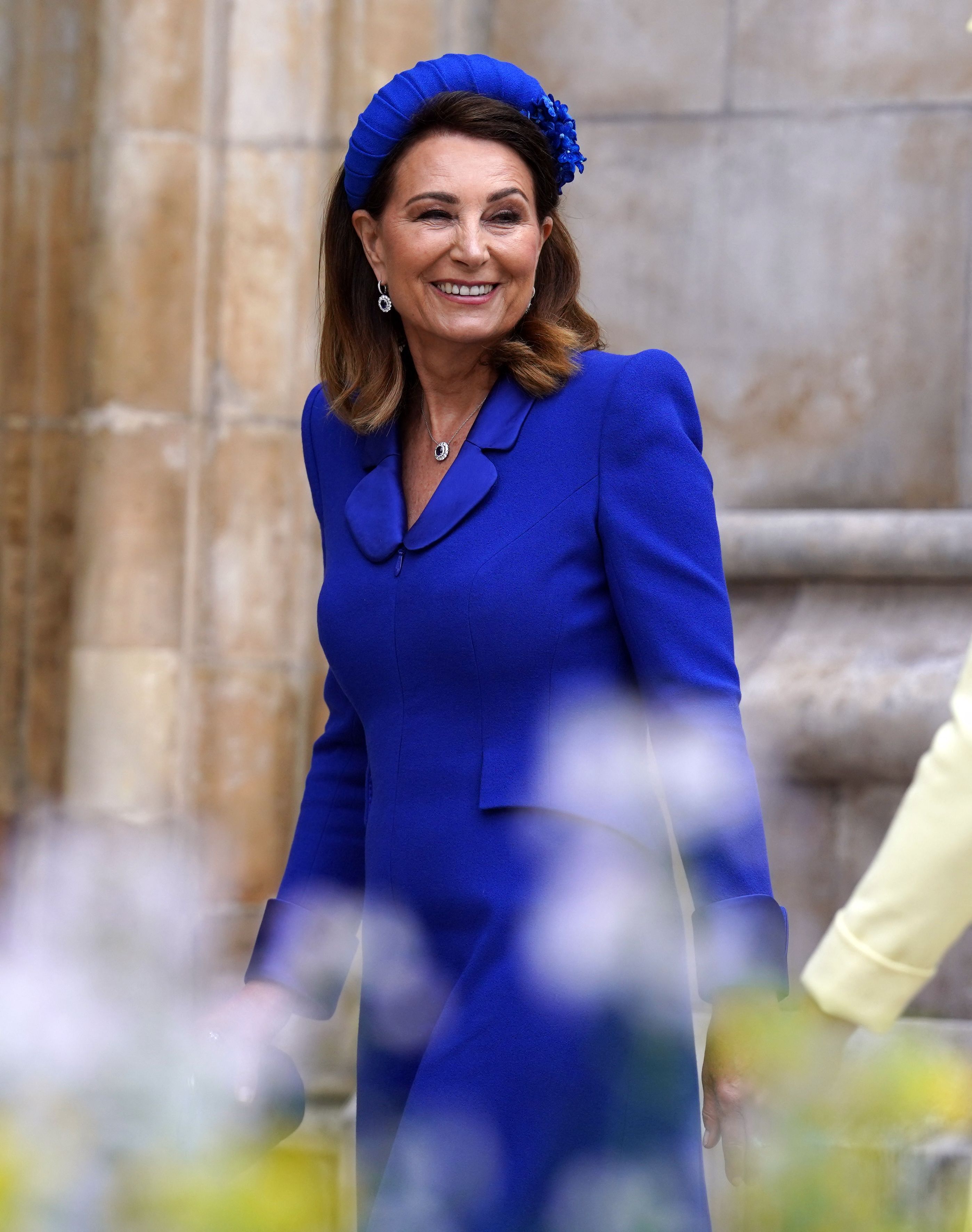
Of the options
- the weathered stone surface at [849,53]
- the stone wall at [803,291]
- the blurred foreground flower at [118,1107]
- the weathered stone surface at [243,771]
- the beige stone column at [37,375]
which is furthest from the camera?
the beige stone column at [37,375]

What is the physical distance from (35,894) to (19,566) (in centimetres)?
81


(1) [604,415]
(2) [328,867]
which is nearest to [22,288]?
(2) [328,867]

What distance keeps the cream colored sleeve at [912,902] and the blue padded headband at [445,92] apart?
1044 millimetres

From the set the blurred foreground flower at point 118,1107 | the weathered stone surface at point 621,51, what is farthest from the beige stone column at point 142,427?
the blurred foreground flower at point 118,1107

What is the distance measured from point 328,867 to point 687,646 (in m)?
0.56

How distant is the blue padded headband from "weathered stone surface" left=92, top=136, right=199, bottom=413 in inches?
72.6

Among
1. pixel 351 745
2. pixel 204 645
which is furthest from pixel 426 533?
pixel 204 645

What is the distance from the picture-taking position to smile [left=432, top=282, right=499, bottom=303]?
192 centimetres

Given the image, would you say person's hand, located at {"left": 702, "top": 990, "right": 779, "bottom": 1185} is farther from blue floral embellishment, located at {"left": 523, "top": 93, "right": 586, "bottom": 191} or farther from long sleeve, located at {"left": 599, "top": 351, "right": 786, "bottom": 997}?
blue floral embellishment, located at {"left": 523, "top": 93, "right": 586, "bottom": 191}

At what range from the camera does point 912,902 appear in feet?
3.87

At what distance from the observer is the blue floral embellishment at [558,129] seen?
6.43 feet

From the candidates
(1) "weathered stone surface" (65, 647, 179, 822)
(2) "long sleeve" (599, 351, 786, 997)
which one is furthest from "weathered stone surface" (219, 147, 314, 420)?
(2) "long sleeve" (599, 351, 786, 997)

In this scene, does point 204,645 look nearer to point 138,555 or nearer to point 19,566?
point 138,555

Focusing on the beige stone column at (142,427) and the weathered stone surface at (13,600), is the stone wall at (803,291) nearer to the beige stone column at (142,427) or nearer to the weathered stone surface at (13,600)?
the beige stone column at (142,427)
